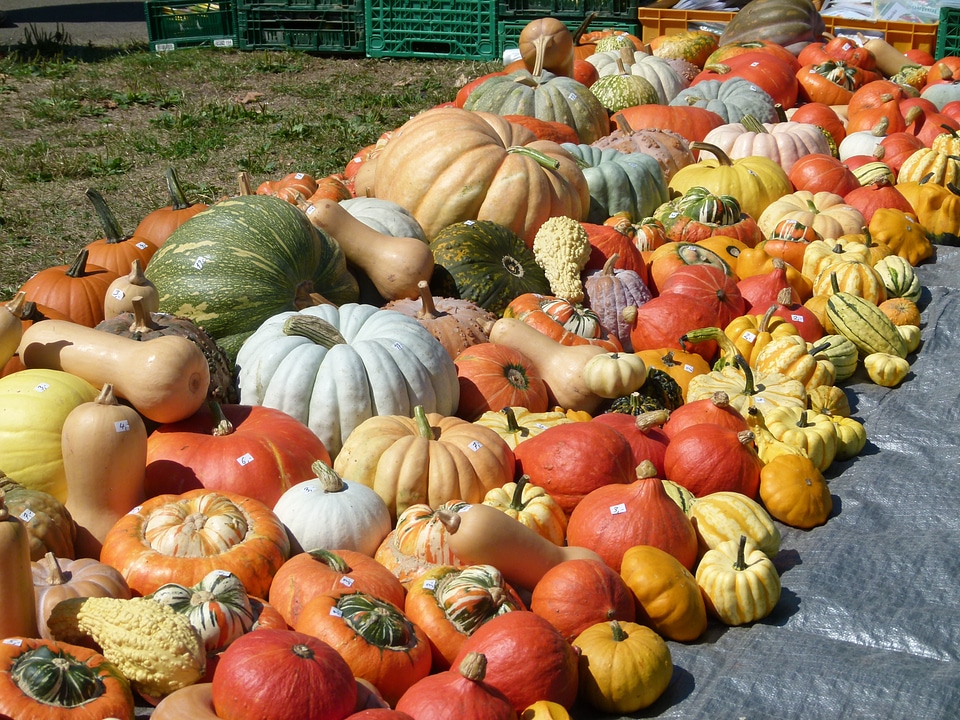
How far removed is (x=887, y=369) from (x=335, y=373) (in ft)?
9.04

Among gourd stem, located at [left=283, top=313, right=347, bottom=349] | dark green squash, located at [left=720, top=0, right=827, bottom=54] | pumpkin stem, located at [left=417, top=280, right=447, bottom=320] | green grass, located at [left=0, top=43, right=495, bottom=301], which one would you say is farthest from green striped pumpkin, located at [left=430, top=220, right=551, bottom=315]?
dark green squash, located at [left=720, top=0, right=827, bottom=54]

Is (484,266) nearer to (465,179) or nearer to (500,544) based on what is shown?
(465,179)

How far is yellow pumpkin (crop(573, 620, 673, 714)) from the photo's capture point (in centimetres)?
299

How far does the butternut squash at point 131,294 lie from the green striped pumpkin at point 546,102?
3702 millimetres

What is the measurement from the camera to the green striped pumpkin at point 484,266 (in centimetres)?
537

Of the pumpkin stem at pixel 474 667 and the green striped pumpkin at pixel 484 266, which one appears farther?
the green striped pumpkin at pixel 484 266

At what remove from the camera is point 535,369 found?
4.93m

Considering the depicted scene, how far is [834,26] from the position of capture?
10531 millimetres

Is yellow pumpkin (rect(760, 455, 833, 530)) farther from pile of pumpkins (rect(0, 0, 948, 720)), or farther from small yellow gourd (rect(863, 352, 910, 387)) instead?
small yellow gourd (rect(863, 352, 910, 387))

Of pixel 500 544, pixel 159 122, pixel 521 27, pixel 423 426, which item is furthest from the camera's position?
pixel 521 27

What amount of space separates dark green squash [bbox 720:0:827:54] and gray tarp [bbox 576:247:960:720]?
6172 millimetres

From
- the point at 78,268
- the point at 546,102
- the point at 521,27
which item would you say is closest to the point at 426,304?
the point at 78,268

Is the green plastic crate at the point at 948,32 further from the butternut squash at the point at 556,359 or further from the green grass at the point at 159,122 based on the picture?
the butternut squash at the point at 556,359

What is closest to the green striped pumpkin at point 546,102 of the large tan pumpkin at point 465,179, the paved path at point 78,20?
the large tan pumpkin at point 465,179
